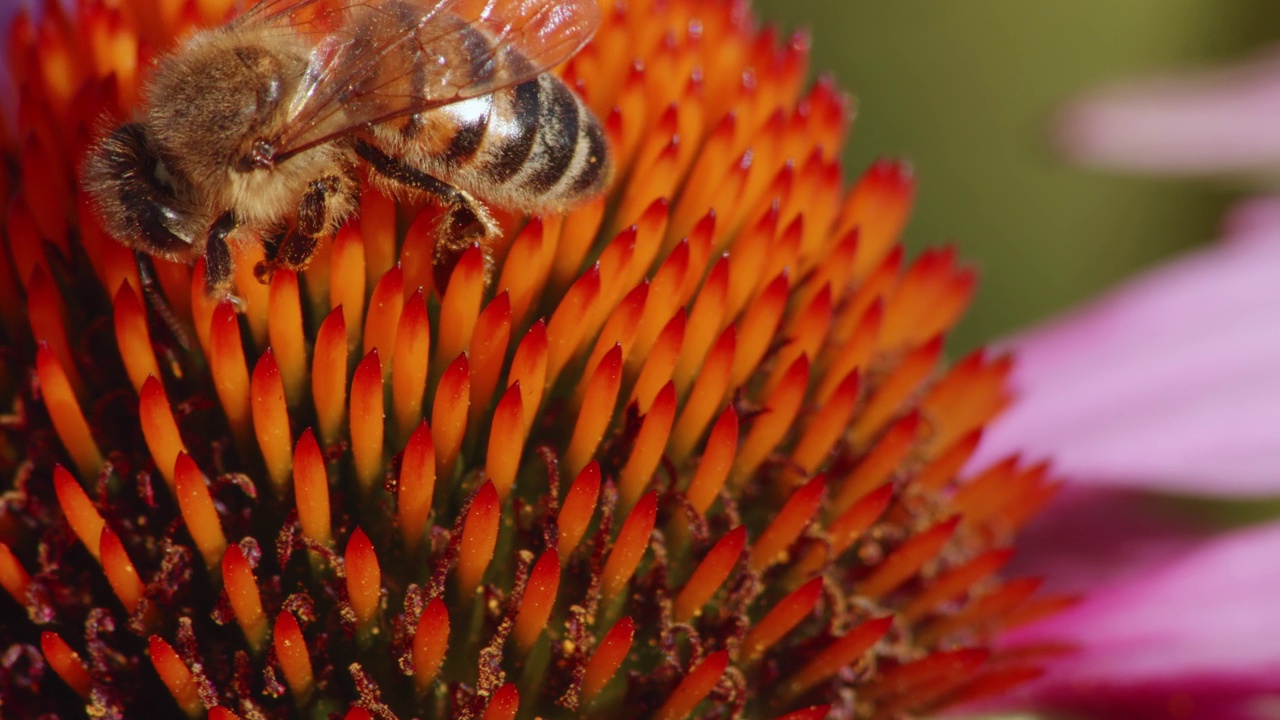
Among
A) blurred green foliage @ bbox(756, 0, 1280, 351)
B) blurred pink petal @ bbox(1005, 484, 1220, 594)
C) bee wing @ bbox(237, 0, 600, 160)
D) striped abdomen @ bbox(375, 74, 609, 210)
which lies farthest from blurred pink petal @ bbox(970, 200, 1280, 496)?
blurred green foliage @ bbox(756, 0, 1280, 351)

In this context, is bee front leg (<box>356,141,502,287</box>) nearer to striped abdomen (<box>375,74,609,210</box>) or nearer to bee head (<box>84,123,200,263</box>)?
striped abdomen (<box>375,74,609,210</box>)

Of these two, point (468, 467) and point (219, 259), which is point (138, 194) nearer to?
point (219, 259)

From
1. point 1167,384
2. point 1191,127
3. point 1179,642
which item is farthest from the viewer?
point 1191,127

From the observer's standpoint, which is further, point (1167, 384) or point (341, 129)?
point (1167, 384)

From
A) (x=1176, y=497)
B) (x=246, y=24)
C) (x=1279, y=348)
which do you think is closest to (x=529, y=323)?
(x=246, y=24)

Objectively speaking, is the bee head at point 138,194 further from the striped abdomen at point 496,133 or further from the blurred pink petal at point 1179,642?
the blurred pink petal at point 1179,642

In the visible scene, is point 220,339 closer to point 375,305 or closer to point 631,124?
point 375,305

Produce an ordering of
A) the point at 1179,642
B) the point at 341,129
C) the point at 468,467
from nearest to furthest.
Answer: the point at 341,129 < the point at 468,467 < the point at 1179,642

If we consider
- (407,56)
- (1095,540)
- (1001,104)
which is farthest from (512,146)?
(1001,104)

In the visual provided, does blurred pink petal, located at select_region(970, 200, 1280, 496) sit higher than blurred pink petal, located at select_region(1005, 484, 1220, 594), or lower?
higher
